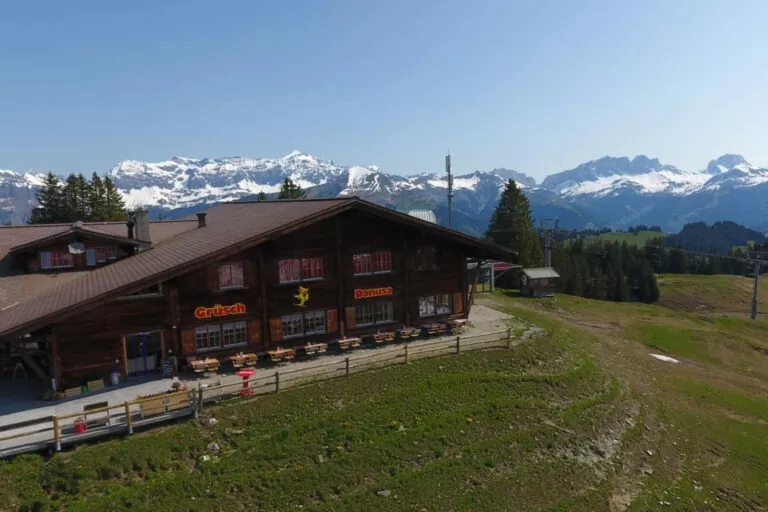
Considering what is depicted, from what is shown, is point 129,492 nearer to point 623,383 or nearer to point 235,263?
point 235,263

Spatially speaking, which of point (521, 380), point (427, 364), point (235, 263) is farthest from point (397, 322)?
point (235, 263)

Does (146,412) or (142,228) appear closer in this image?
(146,412)

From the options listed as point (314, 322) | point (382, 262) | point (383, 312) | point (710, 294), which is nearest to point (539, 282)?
point (383, 312)

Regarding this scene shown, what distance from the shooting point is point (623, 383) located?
3019 centimetres

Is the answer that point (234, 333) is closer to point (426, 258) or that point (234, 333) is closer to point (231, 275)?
point (231, 275)

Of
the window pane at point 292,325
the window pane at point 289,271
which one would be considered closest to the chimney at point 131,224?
the window pane at point 289,271

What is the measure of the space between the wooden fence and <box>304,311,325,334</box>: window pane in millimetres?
2884

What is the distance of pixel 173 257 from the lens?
26453mm

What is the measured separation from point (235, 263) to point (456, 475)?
1587 cm

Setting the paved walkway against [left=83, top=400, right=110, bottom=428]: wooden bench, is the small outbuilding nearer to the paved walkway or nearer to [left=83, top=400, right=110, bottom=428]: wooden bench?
the paved walkway

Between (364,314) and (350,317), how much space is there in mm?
1129

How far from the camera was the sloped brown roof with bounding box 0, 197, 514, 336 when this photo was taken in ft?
71.3

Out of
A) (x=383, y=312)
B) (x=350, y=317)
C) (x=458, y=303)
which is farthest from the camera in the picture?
(x=458, y=303)

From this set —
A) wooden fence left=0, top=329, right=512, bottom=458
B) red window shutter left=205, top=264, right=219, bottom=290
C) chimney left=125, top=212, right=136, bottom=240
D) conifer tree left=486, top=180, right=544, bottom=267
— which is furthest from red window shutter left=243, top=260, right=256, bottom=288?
conifer tree left=486, top=180, right=544, bottom=267
